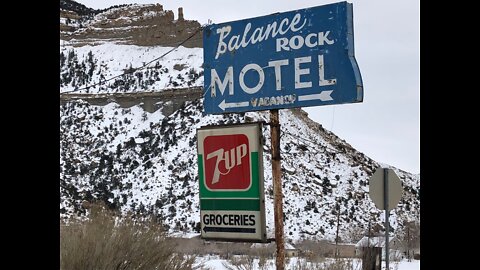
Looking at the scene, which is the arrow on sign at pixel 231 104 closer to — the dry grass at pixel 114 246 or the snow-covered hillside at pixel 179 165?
the dry grass at pixel 114 246

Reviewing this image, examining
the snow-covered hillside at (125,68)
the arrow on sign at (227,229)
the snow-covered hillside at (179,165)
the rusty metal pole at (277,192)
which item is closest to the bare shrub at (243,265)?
the rusty metal pole at (277,192)

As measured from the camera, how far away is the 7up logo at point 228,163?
8906 mm

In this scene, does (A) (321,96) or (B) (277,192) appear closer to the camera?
(A) (321,96)

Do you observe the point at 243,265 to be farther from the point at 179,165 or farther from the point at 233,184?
the point at 179,165

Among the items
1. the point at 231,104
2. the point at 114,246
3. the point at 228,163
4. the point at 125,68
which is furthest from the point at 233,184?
the point at 125,68

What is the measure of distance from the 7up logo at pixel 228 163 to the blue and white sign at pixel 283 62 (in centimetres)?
42

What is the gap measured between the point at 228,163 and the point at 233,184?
26 cm

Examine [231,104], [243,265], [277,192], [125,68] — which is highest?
[125,68]

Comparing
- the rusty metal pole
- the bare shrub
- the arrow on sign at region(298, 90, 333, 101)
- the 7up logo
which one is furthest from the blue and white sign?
the bare shrub

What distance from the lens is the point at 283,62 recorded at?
8.75 meters

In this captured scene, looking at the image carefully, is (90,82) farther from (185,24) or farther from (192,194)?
(192,194)

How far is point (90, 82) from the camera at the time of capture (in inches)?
2894

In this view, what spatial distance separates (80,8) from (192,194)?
195ft
